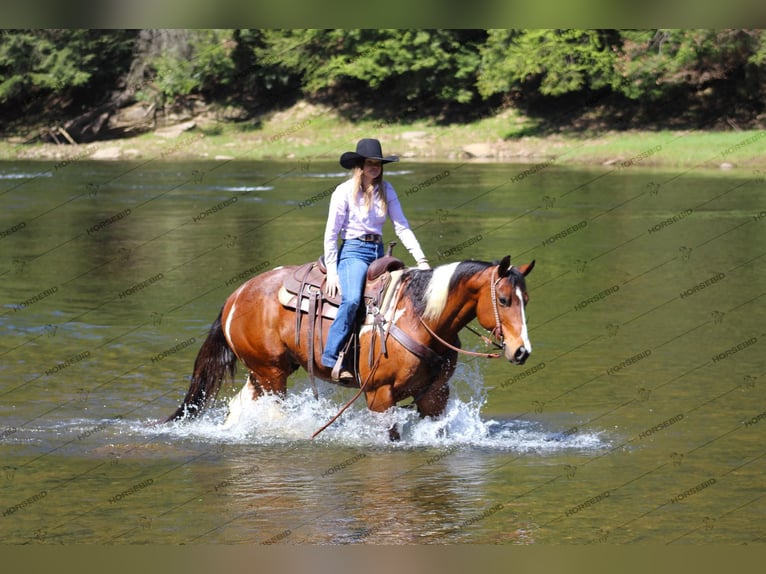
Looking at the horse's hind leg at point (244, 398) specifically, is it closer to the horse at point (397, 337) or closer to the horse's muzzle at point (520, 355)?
the horse at point (397, 337)

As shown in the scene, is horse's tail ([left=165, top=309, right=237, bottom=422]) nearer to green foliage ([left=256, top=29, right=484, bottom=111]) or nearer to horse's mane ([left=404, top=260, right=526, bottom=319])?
horse's mane ([left=404, top=260, right=526, bottom=319])

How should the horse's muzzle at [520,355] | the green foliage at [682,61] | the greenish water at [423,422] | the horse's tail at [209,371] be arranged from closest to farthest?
the greenish water at [423,422] < the horse's muzzle at [520,355] < the horse's tail at [209,371] < the green foliage at [682,61]

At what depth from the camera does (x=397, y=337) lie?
11.0 m

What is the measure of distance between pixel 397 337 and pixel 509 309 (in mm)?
1155

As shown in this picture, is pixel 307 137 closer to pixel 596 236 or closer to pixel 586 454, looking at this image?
pixel 596 236

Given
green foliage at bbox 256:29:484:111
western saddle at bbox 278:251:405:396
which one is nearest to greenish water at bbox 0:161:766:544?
western saddle at bbox 278:251:405:396

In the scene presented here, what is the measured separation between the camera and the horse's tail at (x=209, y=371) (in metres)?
12.5

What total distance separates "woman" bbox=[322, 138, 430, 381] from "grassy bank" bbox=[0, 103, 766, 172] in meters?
29.8

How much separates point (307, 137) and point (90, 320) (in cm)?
3566

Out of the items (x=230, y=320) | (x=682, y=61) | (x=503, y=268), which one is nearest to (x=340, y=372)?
(x=230, y=320)

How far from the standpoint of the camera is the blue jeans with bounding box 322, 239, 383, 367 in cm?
1122

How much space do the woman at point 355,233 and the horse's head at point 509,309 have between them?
98 cm

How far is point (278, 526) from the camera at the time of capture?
9492 mm

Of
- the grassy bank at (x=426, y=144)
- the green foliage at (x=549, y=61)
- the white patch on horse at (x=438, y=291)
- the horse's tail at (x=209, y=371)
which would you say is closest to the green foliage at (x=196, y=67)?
the grassy bank at (x=426, y=144)
